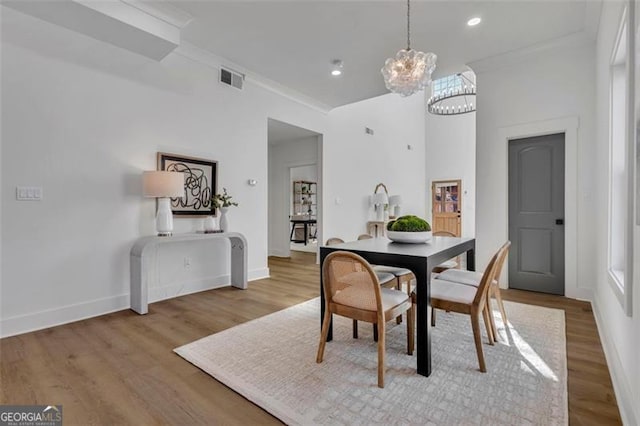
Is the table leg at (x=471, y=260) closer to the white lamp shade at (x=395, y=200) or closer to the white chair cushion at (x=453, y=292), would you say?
the white chair cushion at (x=453, y=292)

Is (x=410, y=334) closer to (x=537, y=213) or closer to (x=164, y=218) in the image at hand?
(x=164, y=218)

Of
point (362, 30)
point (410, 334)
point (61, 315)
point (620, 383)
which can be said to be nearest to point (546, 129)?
point (362, 30)

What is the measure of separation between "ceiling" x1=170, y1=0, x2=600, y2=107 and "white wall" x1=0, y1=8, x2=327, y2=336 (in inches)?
27.9

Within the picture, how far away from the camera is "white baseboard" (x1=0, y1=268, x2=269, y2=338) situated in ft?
8.24

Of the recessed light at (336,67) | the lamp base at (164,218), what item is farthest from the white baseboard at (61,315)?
the recessed light at (336,67)

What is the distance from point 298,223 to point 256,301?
4854 mm

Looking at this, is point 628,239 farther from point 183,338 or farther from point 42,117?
point 42,117

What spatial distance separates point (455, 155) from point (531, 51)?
4.96 meters

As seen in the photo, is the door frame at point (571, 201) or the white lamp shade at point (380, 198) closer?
the door frame at point (571, 201)

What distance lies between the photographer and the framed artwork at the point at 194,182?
3525mm

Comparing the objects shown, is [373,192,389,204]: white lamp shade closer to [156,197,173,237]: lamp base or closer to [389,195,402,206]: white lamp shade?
[389,195,402,206]: white lamp shade

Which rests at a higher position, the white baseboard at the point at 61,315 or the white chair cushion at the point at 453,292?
the white chair cushion at the point at 453,292

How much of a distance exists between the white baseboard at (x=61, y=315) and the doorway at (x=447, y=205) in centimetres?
789

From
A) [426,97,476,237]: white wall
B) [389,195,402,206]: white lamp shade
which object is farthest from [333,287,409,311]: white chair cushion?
[426,97,476,237]: white wall
